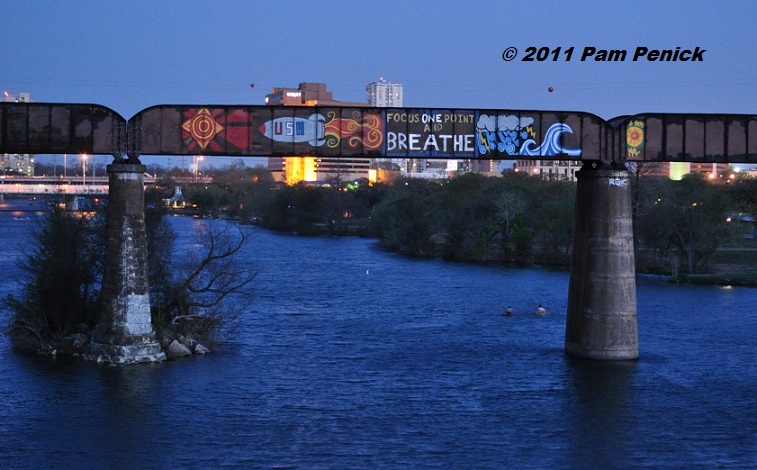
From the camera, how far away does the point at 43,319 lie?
39406 millimetres

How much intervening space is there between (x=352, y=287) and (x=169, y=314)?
26614 millimetres

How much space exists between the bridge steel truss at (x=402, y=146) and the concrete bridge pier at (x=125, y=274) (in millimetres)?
35

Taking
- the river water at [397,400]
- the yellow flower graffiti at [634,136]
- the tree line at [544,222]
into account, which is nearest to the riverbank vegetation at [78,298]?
the river water at [397,400]

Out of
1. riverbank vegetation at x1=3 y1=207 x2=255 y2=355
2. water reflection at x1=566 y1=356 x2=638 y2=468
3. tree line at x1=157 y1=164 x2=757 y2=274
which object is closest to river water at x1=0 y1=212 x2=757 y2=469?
water reflection at x1=566 y1=356 x2=638 y2=468

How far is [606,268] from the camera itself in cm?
3609

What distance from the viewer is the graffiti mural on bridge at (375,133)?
3472 centimetres

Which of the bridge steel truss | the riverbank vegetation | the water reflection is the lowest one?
the water reflection

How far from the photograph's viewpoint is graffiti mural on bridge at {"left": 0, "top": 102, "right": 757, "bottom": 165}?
1367 inches

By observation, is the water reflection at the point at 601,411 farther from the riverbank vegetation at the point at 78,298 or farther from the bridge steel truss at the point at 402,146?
the riverbank vegetation at the point at 78,298

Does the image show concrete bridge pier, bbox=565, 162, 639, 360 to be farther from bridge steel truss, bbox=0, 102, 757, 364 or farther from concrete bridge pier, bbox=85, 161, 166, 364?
concrete bridge pier, bbox=85, 161, 166, 364

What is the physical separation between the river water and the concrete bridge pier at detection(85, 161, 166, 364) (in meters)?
0.83

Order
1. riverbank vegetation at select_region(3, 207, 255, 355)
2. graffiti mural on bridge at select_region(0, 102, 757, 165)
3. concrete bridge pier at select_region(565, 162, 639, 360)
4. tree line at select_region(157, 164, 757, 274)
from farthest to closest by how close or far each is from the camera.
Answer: tree line at select_region(157, 164, 757, 274) < riverbank vegetation at select_region(3, 207, 255, 355) < concrete bridge pier at select_region(565, 162, 639, 360) < graffiti mural on bridge at select_region(0, 102, 757, 165)

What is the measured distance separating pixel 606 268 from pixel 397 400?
939cm

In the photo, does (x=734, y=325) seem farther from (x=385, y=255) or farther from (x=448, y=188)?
(x=448, y=188)
